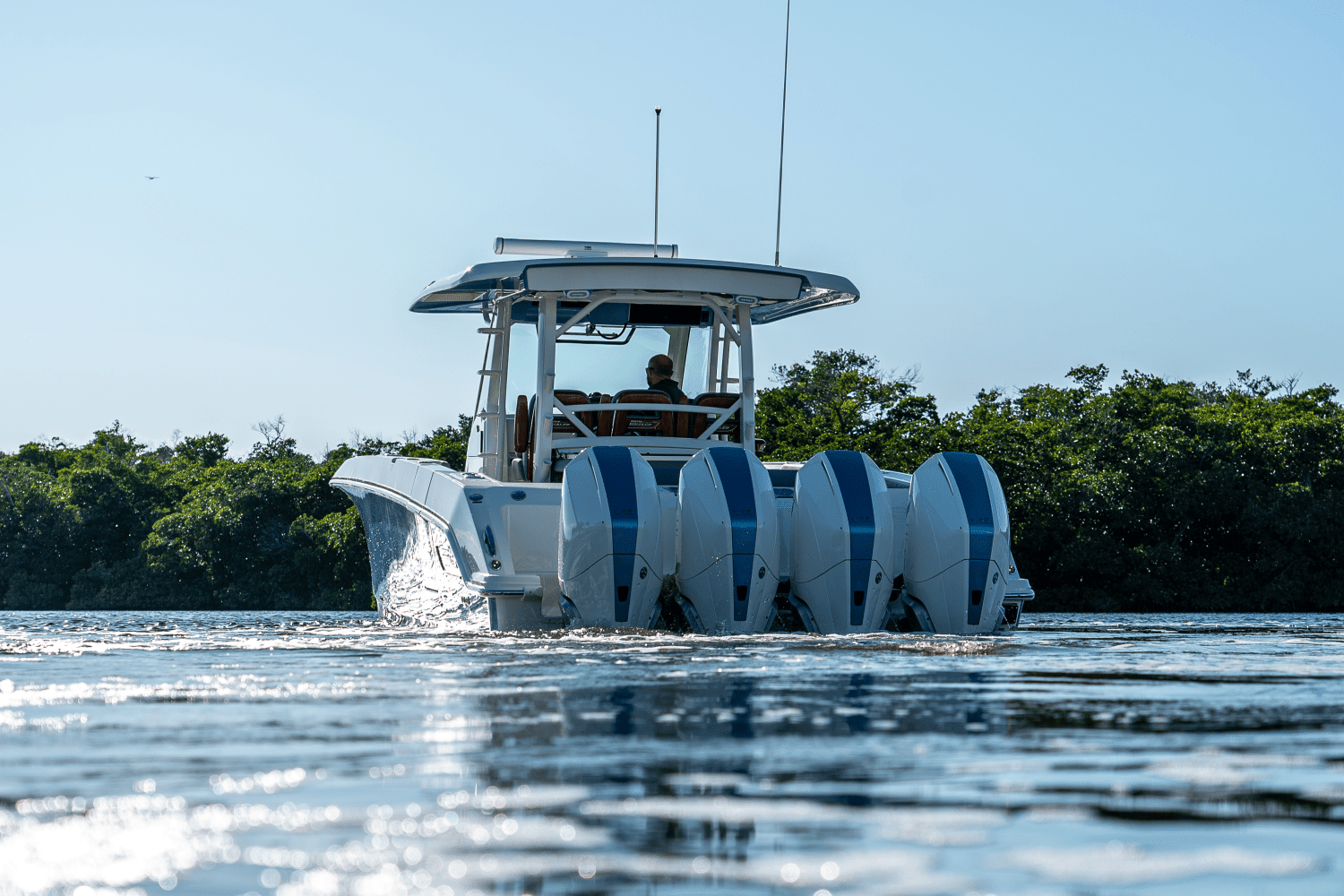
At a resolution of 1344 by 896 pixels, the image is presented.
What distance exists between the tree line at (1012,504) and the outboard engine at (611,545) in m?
20.3

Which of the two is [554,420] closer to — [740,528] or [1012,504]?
[740,528]

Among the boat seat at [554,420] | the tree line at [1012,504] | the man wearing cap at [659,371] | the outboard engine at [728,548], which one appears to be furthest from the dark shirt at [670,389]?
the tree line at [1012,504]

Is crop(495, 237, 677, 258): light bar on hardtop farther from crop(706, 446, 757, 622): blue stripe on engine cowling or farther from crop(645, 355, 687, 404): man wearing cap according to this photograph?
crop(706, 446, 757, 622): blue stripe on engine cowling

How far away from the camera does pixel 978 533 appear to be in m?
7.99

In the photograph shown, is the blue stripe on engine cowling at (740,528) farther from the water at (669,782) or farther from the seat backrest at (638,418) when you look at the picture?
the seat backrest at (638,418)

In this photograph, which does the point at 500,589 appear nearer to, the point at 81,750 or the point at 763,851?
the point at 81,750

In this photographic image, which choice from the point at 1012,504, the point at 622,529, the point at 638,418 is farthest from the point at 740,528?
the point at 1012,504

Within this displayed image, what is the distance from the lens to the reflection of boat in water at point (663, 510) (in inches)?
303

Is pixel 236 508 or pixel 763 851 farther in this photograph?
pixel 236 508

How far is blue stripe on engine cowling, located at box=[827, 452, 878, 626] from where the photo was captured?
7.73 metres

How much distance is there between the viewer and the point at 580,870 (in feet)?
6.66

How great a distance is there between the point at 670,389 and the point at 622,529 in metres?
3.41

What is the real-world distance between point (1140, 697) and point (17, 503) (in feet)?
130

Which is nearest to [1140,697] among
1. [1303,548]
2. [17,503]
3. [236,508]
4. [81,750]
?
[81,750]
